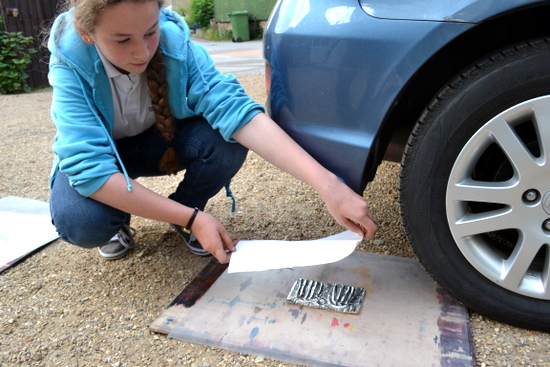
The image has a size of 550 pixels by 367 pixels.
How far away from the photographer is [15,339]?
5.43 feet

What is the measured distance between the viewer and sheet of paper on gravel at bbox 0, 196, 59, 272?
88.1 inches

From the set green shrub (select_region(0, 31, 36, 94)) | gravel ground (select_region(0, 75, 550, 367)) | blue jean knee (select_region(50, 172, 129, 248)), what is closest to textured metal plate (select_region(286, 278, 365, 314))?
gravel ground (select_region(0, 75, 550, 367))

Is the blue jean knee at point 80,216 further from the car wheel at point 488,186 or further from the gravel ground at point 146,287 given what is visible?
the car wheel at point 488,186

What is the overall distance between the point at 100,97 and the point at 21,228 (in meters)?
1.13

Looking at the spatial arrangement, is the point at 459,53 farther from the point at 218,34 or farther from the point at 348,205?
the point at 218,34

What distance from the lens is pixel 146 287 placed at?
1917 mm

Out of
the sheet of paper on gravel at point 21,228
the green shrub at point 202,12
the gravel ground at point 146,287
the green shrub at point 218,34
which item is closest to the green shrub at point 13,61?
the gravel ground at point 146,287

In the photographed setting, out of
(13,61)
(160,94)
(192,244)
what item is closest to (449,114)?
(160,94)

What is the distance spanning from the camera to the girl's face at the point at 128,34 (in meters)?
1.41

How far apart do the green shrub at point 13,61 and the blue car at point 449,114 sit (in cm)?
642

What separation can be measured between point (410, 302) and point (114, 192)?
1.07 m

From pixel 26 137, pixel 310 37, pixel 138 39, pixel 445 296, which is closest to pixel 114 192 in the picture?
pixel 138 39

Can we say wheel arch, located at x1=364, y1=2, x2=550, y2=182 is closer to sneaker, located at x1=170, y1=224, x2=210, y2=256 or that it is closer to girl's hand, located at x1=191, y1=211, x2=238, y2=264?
girl's hand, located at x1=191, y1=211, x2=238, y2=264

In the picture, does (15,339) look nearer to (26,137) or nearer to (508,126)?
(508,126)
